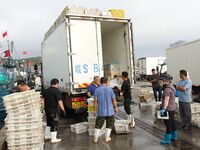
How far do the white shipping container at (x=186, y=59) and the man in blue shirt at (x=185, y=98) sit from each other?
9.00m

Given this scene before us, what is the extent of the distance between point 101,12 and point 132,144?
16.5ft

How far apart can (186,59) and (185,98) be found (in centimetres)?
1048

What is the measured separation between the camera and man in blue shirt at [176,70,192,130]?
805cm

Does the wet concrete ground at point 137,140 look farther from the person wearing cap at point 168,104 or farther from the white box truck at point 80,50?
the white box truck at point 80,50

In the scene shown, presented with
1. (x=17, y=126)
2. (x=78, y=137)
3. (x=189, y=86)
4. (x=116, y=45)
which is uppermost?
(x=116, y=45)

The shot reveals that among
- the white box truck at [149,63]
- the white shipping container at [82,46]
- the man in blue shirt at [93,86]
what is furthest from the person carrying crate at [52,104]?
the white box truck at [149,63]

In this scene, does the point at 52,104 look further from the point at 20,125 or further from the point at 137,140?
the point at 137,140

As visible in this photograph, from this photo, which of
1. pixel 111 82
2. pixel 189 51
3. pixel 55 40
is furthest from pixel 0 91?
pixel 189 51

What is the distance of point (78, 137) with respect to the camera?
8211mm

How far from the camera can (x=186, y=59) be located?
18.0 meters

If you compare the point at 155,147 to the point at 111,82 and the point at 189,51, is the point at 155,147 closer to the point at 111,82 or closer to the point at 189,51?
the point at 111,82

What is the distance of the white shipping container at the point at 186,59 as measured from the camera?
16.8m

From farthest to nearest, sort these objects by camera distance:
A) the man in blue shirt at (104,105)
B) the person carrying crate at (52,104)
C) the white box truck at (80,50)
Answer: the white box truck at (80,50) → the person carrying crate at (52,104) → the man in blue shirt at (104,105)

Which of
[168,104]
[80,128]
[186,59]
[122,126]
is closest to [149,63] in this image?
[186,59]
